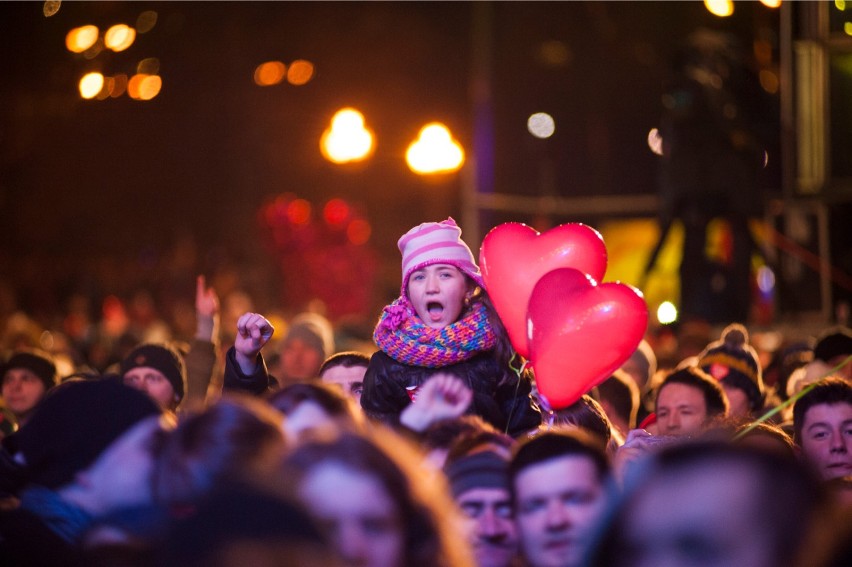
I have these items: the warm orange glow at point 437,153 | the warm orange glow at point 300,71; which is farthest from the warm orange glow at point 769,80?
the warm orange glow at point 300,71

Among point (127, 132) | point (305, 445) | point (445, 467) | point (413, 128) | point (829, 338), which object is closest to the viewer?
point (305, 445)

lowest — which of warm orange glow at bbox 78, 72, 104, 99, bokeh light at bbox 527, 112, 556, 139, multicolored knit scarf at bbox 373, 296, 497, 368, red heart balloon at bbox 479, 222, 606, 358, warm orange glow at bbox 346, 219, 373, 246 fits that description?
multicolored knit scarf at bbox 373, 296, 497, 368

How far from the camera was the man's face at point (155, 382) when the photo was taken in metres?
5.84

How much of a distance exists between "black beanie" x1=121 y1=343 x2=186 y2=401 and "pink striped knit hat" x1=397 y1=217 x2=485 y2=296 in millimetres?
1557

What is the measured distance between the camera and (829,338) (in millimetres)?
7273

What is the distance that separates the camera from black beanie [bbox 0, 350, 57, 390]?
677 centimetres

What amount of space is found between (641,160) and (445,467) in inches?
473

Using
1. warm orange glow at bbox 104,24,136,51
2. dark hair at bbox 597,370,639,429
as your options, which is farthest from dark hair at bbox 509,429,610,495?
warm orange glow at bbox 104,24,136,51

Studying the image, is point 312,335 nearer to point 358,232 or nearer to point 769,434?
point 769,434

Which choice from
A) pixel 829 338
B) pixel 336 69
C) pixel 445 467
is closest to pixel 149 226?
pixel 336 69

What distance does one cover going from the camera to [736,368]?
251 inches

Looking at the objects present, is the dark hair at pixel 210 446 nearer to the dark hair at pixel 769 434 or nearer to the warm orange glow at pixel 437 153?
the dark hair at pixel 769 434

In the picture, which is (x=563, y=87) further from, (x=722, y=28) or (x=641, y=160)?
(x=722, y=28)

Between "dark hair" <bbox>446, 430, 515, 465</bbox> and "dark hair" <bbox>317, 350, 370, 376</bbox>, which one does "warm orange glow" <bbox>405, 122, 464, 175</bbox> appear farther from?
"dark hair" <bbox>446, 430, 515, 465</bbox>
